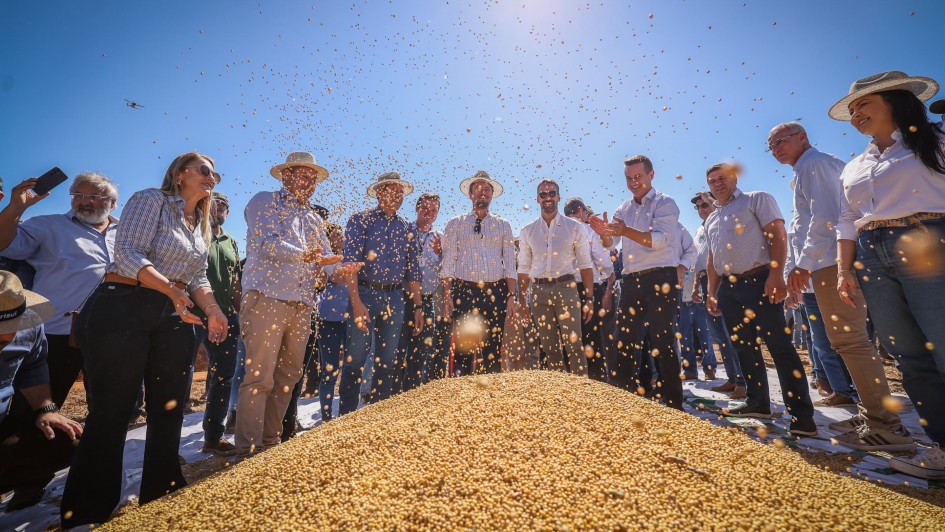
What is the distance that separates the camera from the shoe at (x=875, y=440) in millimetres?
2734

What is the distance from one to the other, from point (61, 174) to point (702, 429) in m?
4.68

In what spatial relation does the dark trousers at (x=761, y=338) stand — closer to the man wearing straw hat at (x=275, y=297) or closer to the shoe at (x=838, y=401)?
the shoe at (x=838, y=401)

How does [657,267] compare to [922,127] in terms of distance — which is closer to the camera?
[922,127]

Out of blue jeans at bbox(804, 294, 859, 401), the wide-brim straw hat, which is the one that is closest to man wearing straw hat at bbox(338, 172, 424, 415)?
the wide-brim straw hat

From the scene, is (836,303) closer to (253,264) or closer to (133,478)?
(253,264)

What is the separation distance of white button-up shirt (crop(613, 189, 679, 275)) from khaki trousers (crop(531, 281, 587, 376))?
76 centimetres

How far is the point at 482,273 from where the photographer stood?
4.67 meters

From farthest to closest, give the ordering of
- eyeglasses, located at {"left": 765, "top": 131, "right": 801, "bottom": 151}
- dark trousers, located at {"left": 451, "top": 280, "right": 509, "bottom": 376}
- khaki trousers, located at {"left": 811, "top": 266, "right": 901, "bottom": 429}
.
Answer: dark trousers, located at {"left": 451, "top": 280, "right": 509, "bottom": 376}
eyeglasses, located at {"left": 765, "top": 131, "right": 801, "bottom": 151}
khaki trousers, located at {"left": 811, "top": 266, "right": 901, "bottom": 429}

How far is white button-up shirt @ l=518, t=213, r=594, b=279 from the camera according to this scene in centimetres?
479

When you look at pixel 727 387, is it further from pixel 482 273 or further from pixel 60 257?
pixel 60 257

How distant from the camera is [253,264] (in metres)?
3.13

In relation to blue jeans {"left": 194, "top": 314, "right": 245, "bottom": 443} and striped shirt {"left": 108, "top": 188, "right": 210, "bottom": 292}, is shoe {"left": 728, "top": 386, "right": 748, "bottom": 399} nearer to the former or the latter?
blue jeans {"left": 194, "top": 314, "right": 245, "bottom": 443}

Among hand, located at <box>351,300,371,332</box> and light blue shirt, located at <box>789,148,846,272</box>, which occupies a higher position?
light blue shirt, located at <box>789,148,846,272</box>

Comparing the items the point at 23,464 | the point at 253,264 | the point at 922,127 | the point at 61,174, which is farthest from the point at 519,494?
the point at 61,174
